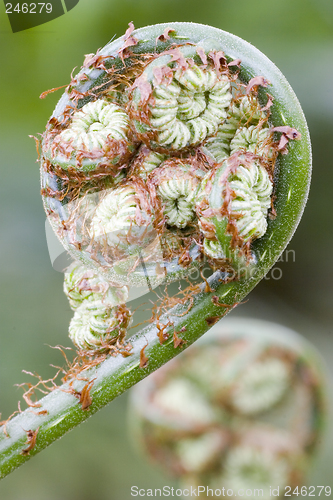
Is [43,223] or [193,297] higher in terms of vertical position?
[193,297]

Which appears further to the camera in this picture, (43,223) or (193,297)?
(43,223)

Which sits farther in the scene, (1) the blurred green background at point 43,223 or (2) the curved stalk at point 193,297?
(1) the blurred green background at point 43,223

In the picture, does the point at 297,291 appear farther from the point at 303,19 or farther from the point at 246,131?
the point at 246,131

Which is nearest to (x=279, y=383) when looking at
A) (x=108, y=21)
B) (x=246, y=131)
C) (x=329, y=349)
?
(x=329, y=349)

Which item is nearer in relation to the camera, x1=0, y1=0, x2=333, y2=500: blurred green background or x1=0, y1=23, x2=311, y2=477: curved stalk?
x1=0, y1=23, x2=311, y2=477: curved stalk
